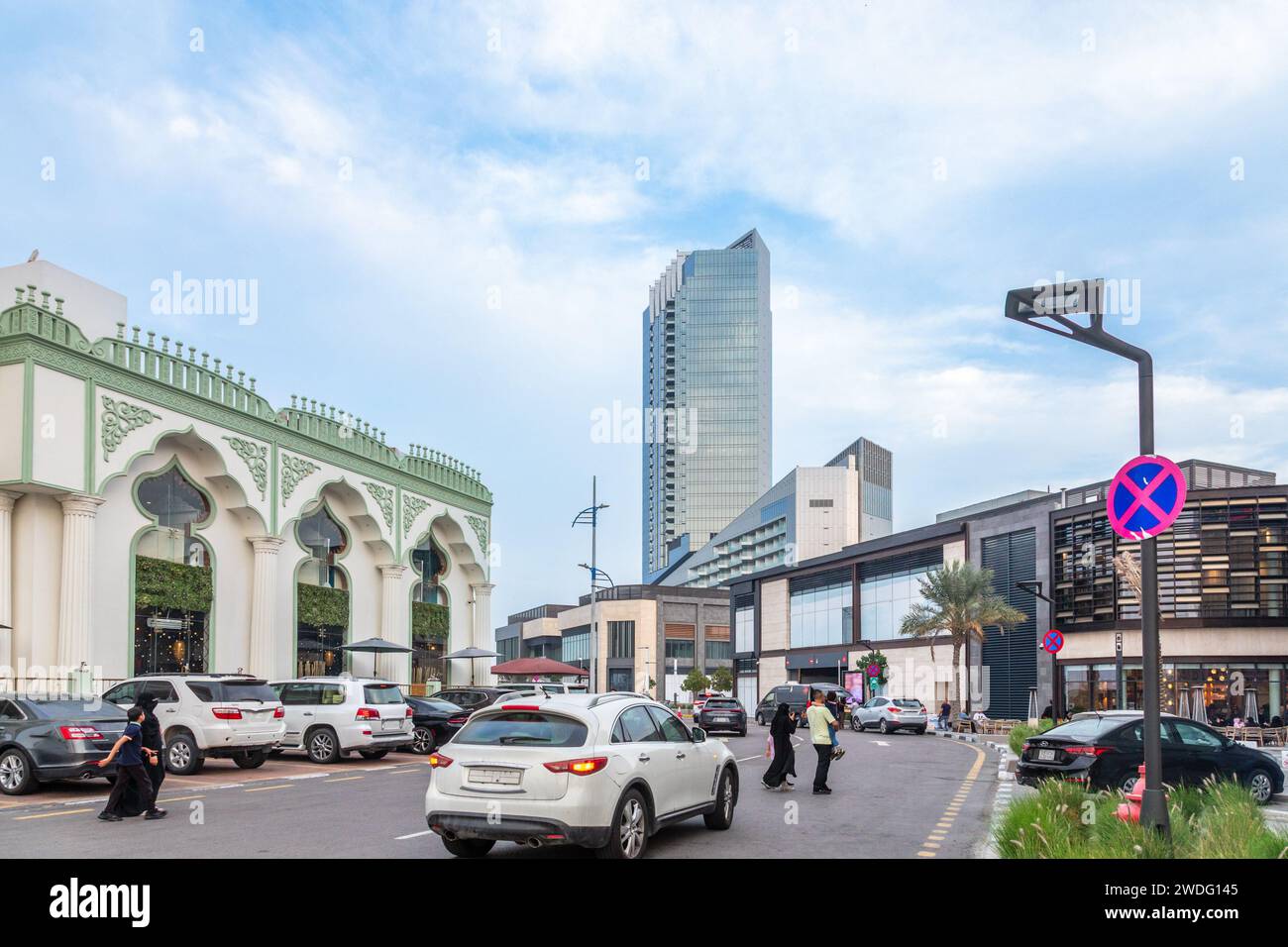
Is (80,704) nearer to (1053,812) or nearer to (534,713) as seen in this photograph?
(534,713)

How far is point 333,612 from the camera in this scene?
37.5 metres

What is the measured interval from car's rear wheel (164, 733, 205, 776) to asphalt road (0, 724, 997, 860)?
362 mm

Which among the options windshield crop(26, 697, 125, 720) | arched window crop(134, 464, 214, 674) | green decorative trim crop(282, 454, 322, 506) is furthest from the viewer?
green decorative trim crop(282, 454, 322, 506)

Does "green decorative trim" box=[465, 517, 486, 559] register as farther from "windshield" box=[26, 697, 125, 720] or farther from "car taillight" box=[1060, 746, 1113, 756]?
"car taillight" box=[1060, 746, 1113, 756]

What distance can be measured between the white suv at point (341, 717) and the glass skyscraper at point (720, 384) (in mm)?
165750

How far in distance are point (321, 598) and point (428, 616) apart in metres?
7.66

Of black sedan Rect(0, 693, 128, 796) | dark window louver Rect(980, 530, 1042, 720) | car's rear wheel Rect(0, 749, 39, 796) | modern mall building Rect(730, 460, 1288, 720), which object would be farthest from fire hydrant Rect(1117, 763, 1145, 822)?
dark window louver Rect(980, 530, 1042, 720)

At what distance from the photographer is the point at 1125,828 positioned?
31.0 ft

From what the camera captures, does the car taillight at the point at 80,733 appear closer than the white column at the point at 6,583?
Yes

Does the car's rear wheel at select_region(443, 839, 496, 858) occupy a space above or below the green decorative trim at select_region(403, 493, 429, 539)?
below

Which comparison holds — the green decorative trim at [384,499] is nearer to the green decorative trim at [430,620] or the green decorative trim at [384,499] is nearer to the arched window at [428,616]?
the arched window at [428,616]

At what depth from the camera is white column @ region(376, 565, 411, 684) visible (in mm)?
40344

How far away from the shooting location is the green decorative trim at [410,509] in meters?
41.4

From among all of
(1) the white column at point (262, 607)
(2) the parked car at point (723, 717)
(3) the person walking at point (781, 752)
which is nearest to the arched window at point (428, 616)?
(1) the white column at point (262, 607)
